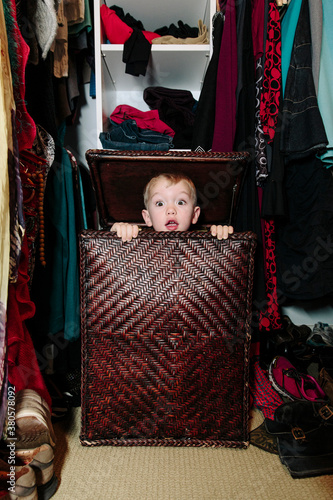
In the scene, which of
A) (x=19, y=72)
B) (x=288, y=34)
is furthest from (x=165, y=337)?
(x=288, y=34)

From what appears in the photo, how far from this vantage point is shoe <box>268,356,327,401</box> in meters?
1.23

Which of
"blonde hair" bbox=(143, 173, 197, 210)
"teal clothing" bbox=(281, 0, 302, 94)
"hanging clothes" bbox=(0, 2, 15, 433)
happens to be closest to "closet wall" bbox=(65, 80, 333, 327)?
"blonde hair" bbox=(143, 173, 197, 210)

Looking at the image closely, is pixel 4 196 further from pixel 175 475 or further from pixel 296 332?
pixel 296 332

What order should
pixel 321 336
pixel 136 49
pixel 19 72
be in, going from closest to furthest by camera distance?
pixel 19 72 < pixel 136 49 < pixel 321 336

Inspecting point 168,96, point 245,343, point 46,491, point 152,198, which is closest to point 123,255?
point 152,198

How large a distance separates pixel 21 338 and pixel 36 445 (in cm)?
26

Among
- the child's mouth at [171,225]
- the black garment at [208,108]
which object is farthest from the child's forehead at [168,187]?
the black garment at [208,108]

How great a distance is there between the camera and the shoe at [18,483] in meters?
0.71

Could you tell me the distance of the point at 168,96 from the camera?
1654 millimetres

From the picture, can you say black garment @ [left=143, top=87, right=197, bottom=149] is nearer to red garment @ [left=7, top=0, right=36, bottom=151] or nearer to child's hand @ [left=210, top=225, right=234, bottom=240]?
child's hand @ [left=210, top=225, right=234, bottom=240]

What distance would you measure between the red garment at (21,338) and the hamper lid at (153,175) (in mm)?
403

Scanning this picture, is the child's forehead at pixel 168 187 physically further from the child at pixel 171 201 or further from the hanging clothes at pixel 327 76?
the hanging clothes at pixel 327 76

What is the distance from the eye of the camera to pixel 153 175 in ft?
4.07

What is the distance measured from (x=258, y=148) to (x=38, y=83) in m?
0.80
